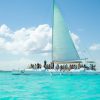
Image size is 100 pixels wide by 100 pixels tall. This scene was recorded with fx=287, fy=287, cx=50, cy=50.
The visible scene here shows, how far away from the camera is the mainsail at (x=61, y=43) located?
45562mm

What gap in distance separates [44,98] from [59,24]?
31.5 metres

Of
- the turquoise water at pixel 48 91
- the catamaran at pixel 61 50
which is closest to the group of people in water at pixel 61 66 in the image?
the catamaran at pixel 61 50

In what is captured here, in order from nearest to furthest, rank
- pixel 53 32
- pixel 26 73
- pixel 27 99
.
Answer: pixel 27 99, pixel 53 32, pixel 26 73

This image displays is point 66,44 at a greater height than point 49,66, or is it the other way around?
point 66,44

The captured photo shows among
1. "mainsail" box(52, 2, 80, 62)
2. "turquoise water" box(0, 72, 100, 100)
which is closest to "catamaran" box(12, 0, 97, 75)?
"mainsail" box(52, 2, 80, 62)

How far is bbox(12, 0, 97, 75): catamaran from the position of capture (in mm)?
45625

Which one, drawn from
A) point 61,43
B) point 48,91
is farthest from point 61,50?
point 48,91

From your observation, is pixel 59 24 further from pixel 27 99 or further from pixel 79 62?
pixel 27 99

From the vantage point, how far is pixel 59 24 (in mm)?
46031

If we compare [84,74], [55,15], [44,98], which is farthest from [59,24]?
[44,98]

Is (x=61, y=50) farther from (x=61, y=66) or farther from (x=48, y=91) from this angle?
(x=48, y=91)

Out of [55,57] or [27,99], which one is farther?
[55,57]

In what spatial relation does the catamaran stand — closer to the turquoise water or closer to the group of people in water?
the group of people in water

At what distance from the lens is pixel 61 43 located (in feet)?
152
